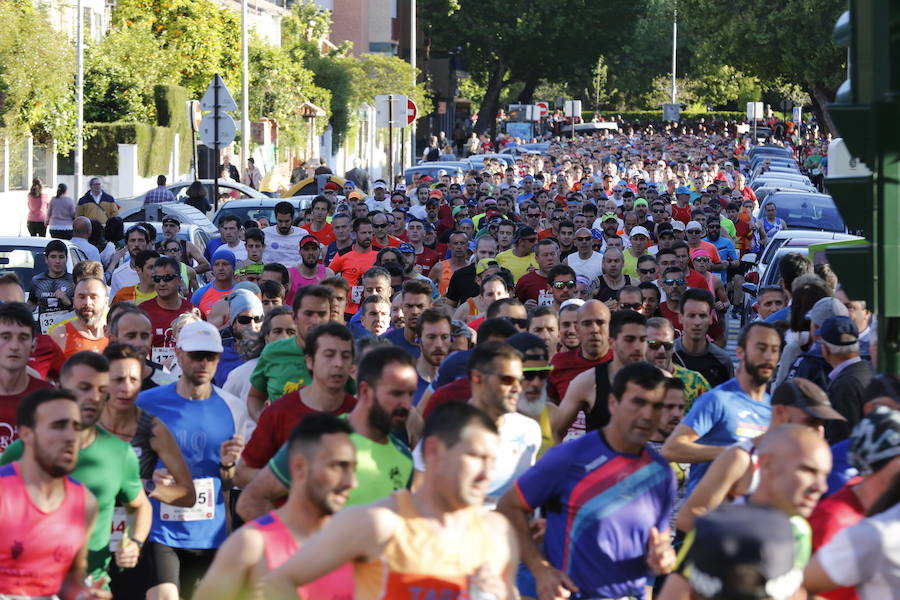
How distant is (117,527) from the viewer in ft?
24.4

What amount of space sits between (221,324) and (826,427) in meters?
5.22

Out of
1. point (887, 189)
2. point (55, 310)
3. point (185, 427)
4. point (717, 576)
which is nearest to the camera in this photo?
point (717, 576)

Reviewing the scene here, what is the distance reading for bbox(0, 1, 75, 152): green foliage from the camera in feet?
113

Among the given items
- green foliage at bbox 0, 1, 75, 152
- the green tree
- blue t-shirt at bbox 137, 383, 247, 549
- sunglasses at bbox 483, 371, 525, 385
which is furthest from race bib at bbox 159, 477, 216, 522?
the green tree

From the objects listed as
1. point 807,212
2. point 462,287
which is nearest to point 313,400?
point 462,287

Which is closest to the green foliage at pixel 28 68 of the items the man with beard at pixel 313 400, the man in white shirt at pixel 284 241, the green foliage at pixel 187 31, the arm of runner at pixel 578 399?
the green foliage at pixel 187 31

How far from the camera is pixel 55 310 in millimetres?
13172

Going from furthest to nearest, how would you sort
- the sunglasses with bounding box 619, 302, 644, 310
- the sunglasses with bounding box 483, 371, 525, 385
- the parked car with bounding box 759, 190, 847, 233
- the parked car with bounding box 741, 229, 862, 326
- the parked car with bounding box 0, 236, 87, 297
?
the parked car with bounding box 759, 190, 847, 233, the parked car with bounding box 0, 236, 87, 297, the parked car with bounding box 741, 229, 862, 326, the sunglasses with bounding box 619, 302, 644, 310, the sunglasses with bounding box 483, 371, 525, 385

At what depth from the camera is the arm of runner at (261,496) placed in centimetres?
677

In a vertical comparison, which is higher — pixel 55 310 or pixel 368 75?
pixel 368 75

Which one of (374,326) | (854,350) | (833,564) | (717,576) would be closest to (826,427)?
(854,350)

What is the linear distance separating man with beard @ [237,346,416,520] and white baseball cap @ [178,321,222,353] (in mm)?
1516

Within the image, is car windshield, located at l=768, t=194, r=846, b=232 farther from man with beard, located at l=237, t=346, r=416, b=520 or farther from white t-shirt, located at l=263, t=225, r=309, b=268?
man with beard, located at l=237, t=346, r=416, b=520

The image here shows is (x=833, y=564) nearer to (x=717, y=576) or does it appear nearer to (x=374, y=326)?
(x=717, y=576)
